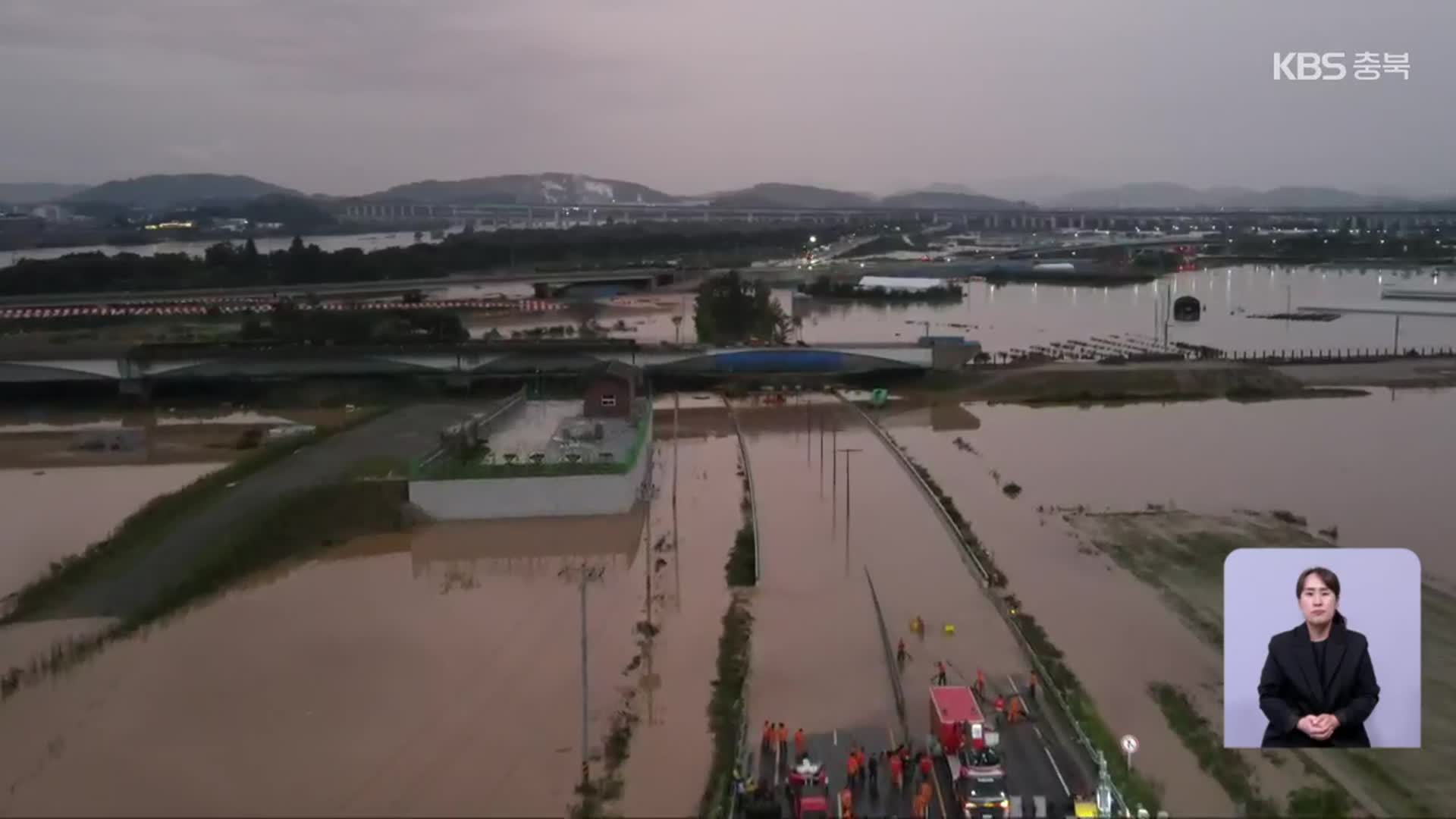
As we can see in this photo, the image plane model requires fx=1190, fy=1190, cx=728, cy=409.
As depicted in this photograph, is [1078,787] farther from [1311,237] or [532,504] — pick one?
[1311,237]

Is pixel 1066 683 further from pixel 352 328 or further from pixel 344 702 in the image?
pixel 352 328

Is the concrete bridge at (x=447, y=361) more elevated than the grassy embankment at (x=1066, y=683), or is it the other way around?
the concrete bridge at (x=447, y=361)

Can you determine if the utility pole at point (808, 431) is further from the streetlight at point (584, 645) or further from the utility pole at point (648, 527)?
the streetlight at point (584, 645)

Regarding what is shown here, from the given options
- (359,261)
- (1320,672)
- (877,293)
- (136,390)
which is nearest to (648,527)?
(1320,672)

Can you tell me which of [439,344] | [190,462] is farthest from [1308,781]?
[439,344]

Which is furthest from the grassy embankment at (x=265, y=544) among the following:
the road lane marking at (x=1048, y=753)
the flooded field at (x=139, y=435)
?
the road lane marking at (x=1048, y=753)

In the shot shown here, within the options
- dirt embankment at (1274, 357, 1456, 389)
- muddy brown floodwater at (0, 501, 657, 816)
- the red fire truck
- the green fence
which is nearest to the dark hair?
the red fire truck
